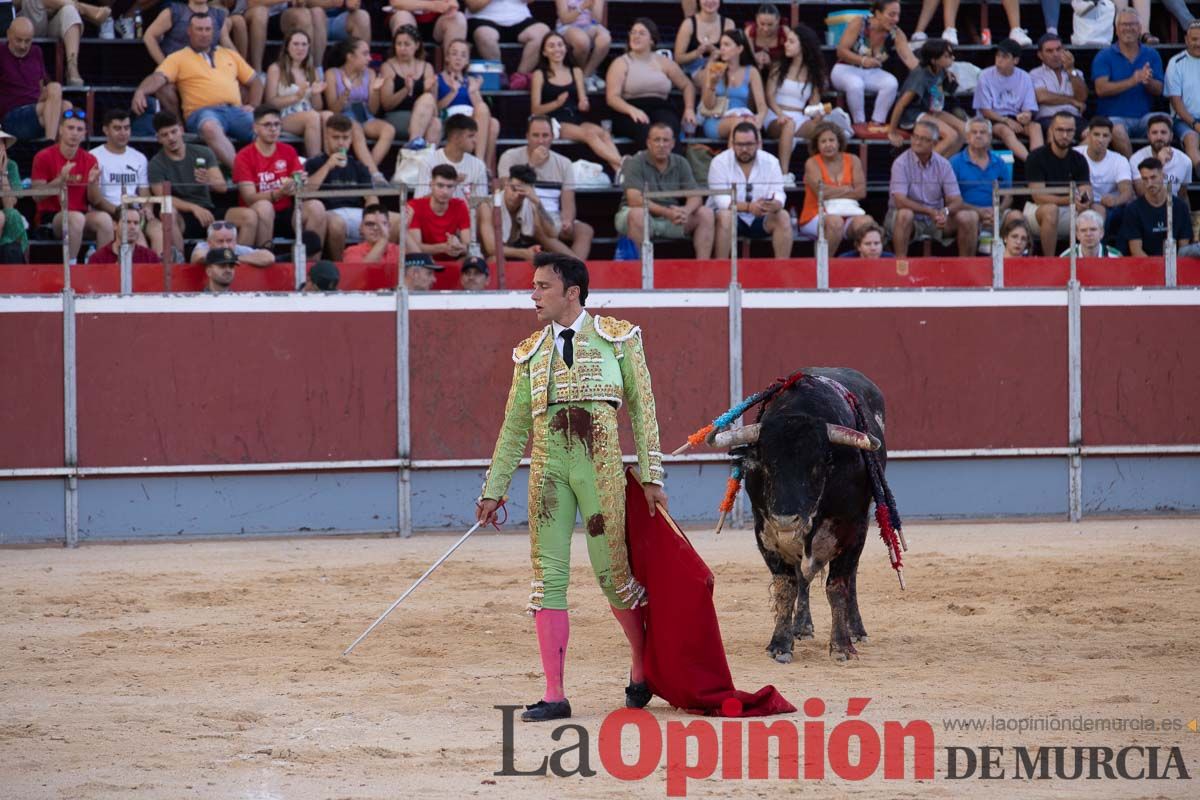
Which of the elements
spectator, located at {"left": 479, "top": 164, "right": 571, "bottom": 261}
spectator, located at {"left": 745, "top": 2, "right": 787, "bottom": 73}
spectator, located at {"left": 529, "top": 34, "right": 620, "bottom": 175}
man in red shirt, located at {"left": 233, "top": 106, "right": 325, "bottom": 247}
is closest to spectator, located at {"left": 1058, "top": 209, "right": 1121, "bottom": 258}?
spectator, located at {"left": 745, "top": 2, "right": 787, "bottom": 73}

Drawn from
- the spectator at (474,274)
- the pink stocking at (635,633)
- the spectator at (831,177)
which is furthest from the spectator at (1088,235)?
the pink stocking at (635,633)

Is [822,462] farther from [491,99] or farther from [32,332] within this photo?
[491,99]

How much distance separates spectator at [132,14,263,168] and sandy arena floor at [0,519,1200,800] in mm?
3218

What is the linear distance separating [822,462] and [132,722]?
2617 mm

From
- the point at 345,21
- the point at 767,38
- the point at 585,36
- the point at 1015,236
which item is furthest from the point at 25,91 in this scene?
the point at 1015,236

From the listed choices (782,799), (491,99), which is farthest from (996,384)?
(782,799)

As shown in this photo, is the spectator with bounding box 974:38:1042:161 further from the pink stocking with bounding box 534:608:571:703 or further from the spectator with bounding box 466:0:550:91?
the pink stocking with bounding box 534:608:571:703

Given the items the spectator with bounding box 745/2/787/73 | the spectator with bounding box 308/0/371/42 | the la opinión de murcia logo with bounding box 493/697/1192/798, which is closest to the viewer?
the la opinión de murcia logo with bounding box 493/697/1192/798

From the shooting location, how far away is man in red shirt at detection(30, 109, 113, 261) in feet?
32.2

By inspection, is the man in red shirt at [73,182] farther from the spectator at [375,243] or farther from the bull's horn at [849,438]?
the bull's horn at [849,438]

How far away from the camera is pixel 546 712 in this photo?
16.7 ft

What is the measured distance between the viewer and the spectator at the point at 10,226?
9828 millimetres

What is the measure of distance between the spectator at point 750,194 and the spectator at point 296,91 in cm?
280

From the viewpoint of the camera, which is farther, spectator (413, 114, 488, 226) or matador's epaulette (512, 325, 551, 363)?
spectator (413, 114, 488, 226)
